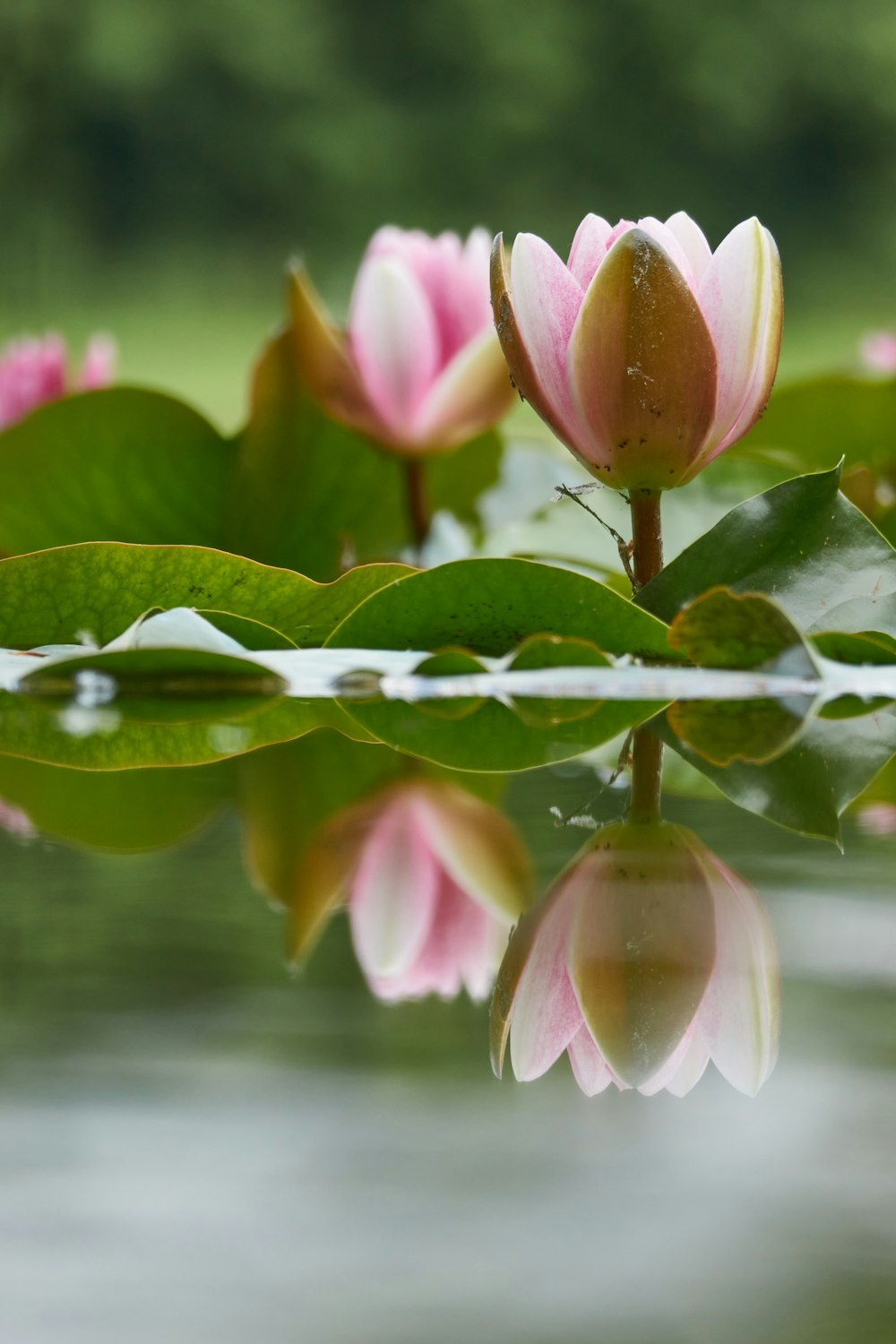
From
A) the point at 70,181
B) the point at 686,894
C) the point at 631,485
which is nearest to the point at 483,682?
the point at 631,485

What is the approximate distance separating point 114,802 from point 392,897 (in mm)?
63

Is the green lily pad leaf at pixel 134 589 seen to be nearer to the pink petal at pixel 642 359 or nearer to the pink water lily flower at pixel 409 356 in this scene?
the pink petal at pixel 642 359

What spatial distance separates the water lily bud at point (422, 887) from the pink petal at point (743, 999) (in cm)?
2

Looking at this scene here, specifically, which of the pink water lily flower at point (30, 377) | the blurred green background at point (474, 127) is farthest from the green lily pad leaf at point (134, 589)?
the blurred green background at point (474, 127)

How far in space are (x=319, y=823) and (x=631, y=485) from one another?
14 cm

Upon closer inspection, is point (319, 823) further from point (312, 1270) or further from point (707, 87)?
point (707, 87)

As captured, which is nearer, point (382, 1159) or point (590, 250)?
point (382, 1159)

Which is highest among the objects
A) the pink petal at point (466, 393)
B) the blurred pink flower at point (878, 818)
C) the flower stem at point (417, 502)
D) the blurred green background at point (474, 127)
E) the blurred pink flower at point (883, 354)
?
the blurred green background at point (474, 127)

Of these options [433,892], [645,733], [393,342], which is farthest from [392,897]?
[393,342]

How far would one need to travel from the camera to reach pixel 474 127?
5.16m

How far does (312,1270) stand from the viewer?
53mm

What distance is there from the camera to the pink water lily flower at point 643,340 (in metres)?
0.24

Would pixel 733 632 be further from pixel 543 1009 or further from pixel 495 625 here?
pixel 543 1009

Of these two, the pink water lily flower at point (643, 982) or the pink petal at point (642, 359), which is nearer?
the pink water lily flower at point (643, 982)
